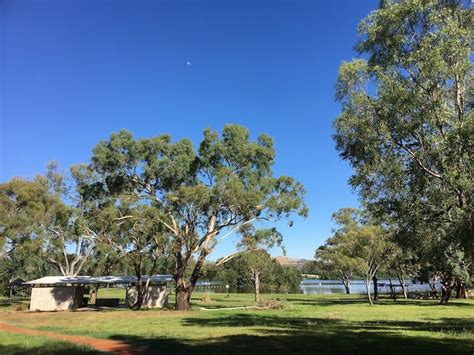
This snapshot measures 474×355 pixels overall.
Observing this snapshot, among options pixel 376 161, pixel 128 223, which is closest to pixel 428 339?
pixel 376 161

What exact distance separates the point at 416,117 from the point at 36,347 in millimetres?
14121

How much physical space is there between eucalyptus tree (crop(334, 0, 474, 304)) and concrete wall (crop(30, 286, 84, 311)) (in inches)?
1225

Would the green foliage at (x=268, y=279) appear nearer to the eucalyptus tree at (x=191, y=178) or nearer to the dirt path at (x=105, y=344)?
the eucalyptus tree at (x=191, y=178)

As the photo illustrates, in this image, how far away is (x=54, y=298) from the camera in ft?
128

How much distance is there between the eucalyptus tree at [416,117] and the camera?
14.0 metres

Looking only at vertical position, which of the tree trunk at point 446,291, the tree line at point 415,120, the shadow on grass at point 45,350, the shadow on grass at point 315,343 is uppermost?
the tree line at point 415,120

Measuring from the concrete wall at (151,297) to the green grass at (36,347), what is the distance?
25161mm

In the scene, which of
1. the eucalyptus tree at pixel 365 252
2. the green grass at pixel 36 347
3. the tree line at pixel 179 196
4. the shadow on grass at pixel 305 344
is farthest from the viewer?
the eucalyptus tree at pixel 365 252

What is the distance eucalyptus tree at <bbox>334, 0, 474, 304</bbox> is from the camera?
46.0ft

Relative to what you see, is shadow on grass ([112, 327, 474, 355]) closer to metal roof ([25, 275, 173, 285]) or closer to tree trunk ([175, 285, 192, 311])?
tree trunk ([175, 285, 192, 311])

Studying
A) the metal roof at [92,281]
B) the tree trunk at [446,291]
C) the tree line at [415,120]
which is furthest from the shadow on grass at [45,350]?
the tree trunk at [446,291]

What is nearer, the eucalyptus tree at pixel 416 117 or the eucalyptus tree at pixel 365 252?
the eucalyptus tree at pixel 416 117

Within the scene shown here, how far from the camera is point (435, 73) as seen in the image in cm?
1419

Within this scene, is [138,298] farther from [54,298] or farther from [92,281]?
[54,298]
